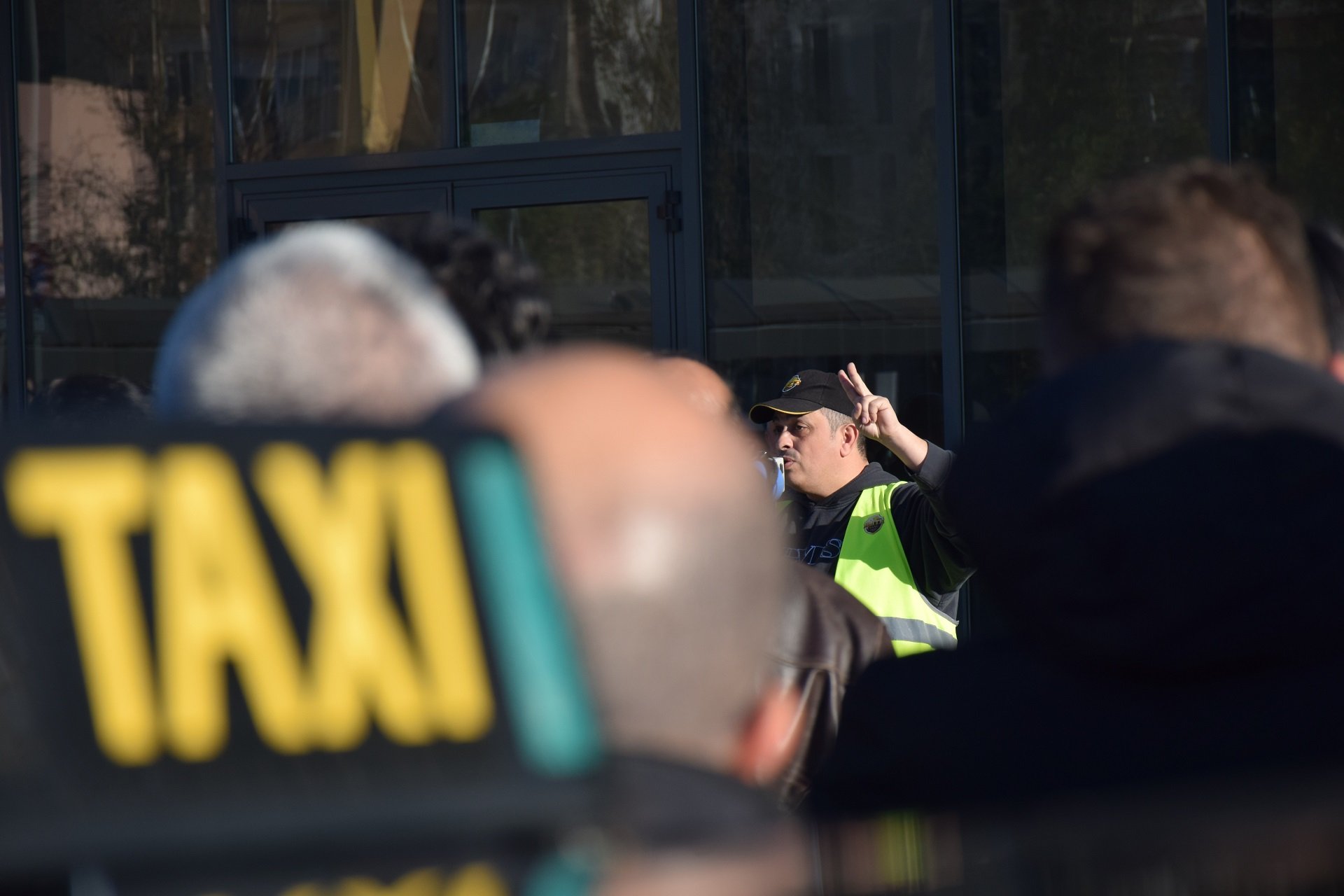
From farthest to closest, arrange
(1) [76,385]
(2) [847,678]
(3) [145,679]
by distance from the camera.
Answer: (1) [76,385]
(2) [847,678]
(3) [145,679]

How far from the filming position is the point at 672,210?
6.75 m

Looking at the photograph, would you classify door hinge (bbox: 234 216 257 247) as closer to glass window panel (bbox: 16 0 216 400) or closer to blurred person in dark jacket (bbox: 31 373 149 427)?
glass window panel (bbox: 16 0 216 400)

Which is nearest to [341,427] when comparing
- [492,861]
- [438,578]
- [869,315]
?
[438,578]

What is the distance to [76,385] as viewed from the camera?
402 cm

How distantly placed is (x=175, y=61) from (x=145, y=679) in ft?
25.0

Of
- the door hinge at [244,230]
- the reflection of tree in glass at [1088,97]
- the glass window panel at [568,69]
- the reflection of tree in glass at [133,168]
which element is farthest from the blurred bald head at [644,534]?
the reflection of tree in glass at [133,168]

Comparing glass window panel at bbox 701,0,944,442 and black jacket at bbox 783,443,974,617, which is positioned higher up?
glass window panel at bbox 701,0,944,442

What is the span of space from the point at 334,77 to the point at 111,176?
140 centimetres

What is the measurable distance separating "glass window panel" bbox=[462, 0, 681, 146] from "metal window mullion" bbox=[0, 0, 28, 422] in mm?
Result: 2648

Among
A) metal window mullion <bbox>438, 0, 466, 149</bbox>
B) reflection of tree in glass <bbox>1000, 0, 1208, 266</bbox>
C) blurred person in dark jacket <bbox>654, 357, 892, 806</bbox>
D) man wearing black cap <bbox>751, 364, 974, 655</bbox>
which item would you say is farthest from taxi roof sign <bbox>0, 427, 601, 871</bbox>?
metal window mullion <bbox>438, 0, 466, 149</bbox>

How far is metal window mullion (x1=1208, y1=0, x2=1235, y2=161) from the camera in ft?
19.8

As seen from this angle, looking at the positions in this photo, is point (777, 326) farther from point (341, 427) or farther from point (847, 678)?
point (341, 427)

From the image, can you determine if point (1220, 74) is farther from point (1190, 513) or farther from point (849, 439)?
point (1190, 513)

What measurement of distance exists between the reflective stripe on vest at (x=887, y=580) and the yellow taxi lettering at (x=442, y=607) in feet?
11.7
